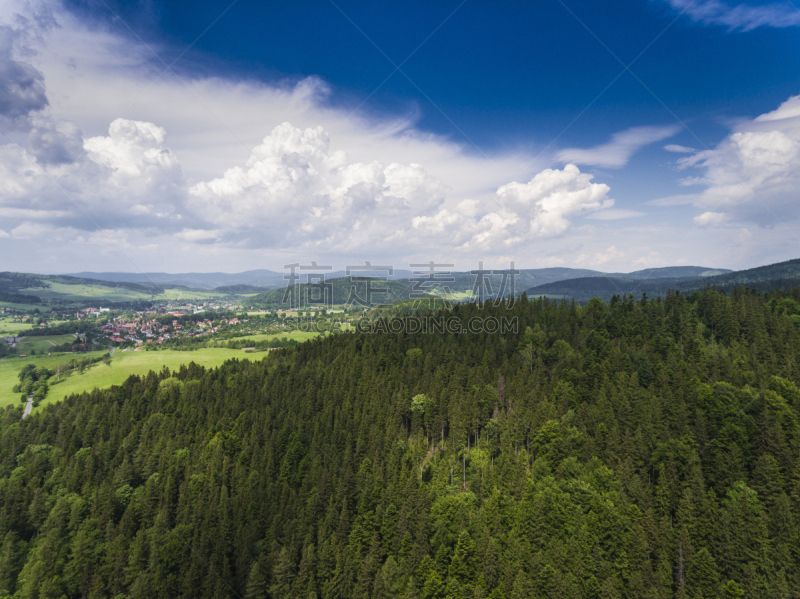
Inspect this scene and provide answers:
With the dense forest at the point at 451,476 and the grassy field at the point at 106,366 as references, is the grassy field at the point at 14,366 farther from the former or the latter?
the dense forest at the point at 451,476

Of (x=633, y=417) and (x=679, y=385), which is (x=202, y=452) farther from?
(x=679, y=385)

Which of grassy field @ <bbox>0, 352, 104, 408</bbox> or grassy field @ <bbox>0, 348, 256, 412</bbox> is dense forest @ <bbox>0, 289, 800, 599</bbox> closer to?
grassy field @ <bbox>0, 348, 256, 412</bbox>

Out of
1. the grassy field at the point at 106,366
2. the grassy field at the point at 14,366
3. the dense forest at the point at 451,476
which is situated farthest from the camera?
the grassy field at the point at 106,366

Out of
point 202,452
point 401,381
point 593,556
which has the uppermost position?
point 401,381

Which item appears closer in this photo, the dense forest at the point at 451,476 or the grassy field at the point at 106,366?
the dense forest at the point at 451,476

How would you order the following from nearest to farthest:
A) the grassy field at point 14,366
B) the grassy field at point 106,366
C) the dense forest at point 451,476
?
the dense forest at point 451,476 < the grassy field at point 14,366 < the grassy field at point 106,366

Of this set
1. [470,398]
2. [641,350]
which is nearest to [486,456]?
[470,398]

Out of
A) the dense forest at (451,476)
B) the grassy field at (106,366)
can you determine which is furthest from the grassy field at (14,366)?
the dense forest at (451,476)
